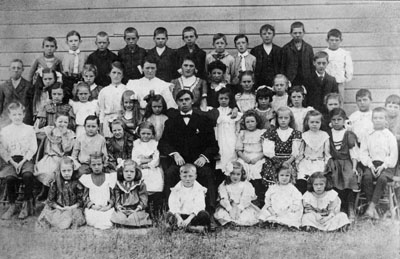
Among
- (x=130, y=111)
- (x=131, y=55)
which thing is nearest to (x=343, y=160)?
(x=130, y=111)

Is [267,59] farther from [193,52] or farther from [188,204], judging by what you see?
[188,204]

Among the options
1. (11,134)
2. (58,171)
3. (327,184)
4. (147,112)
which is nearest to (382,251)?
(327,184)

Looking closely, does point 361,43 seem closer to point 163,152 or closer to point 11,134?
point 163,152

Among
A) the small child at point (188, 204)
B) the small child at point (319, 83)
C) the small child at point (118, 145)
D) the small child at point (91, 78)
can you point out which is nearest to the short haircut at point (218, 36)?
the small child at point (319, 83)

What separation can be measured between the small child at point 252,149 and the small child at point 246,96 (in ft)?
0.89

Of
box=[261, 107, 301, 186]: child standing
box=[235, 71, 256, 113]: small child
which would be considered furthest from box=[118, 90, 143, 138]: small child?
box=[261, 107, 301, 186]: child standing

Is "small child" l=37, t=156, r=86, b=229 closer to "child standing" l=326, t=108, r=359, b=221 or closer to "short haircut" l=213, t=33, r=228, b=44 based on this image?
"short haircut" l=213, t=33, r=228, b=44

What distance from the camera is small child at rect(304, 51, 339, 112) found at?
5324mm

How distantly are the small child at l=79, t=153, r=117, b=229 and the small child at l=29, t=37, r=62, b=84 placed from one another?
1505 mm

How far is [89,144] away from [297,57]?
239 cm

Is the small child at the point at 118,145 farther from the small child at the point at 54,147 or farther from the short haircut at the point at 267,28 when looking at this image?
the short haircut at the point at 267,28

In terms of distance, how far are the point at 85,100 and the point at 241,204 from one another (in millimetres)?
1864

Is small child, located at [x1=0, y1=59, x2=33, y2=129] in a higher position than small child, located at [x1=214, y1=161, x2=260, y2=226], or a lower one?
higher

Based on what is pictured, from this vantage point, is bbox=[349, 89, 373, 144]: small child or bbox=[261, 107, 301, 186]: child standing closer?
bbox=[261, 107, 301, 186]: child standing
